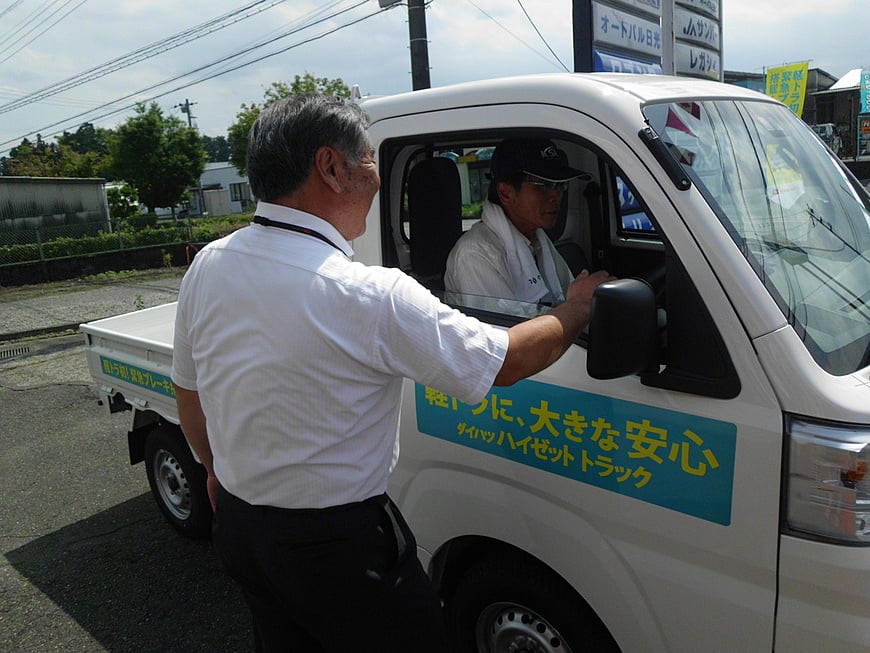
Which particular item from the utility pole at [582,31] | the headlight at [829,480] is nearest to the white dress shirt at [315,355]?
the headlight at [829,480]

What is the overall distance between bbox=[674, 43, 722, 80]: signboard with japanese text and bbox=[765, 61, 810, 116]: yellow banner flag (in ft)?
31.6

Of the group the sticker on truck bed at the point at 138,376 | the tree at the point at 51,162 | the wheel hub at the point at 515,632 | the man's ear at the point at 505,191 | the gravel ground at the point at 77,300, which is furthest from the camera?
the tree at the point at 51,162

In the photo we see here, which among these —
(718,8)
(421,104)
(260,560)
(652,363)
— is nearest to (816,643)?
(652,363)

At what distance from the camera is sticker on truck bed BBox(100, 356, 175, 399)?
3.44 meters

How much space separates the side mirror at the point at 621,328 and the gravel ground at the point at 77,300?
1147 centimetres

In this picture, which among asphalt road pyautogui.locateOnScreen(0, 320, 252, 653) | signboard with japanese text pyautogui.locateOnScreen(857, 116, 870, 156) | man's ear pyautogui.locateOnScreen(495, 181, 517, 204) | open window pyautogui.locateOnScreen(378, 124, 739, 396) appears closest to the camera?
open window pyautogui.locateOnScreen(378, 124, 739, 396)

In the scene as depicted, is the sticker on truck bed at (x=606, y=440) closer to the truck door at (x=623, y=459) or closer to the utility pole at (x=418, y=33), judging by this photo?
the truck door at (x=623, y=459)

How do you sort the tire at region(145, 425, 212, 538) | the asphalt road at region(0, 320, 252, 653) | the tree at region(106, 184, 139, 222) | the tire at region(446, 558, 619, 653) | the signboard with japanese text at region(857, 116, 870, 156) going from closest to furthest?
the tire at region(446, 558, 619, 653), the asphalt road at region(0, 320, 252, 653), the tire at region(145, 425, 212, 538), the signboard with japanese text at region(857, 116, 870, 156), the tree at region(106, 184, 139, 222)

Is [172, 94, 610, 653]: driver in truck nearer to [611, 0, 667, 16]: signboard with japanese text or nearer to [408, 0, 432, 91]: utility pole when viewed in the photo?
[611, 0, 667, 16]: signboard with japanese text

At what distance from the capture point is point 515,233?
2369 millimetres

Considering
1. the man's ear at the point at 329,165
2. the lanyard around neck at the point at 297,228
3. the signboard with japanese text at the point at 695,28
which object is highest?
the signboard with japanese text at the point at 695,28

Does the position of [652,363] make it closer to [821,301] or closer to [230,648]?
[821,301]

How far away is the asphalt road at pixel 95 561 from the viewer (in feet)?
10.0

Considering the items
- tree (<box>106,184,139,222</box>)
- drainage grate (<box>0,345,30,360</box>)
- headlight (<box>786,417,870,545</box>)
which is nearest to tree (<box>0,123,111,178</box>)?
tree (<box>106,184,139,222</box>)
